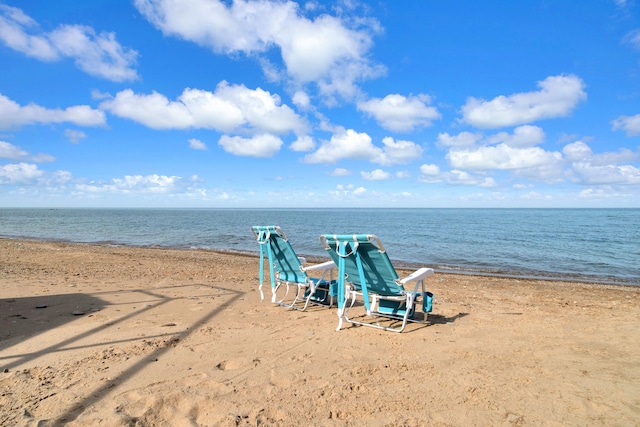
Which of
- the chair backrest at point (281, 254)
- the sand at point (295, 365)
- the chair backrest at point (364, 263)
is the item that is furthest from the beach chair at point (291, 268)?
the chair backrest at point (364, 263)

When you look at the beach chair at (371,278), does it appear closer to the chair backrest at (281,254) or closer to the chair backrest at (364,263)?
the chair backrest at (364,263)

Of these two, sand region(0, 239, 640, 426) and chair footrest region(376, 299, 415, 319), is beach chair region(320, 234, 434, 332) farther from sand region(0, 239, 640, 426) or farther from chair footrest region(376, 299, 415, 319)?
sand region(0, 239, 640, 426)

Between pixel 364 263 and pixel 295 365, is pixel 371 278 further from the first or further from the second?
pixel 295 365

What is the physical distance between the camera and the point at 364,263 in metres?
5.32

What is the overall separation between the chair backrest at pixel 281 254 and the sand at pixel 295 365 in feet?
1.99

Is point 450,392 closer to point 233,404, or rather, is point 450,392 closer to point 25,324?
point 233,404

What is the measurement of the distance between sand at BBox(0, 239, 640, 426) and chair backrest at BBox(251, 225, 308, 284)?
1.99 feet

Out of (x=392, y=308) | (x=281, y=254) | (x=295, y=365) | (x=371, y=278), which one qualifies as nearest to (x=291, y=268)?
(x=281, y=254)

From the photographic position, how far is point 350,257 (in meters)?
5.37

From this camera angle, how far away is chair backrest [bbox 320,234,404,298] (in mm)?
5066

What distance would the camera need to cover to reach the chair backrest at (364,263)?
5066mm

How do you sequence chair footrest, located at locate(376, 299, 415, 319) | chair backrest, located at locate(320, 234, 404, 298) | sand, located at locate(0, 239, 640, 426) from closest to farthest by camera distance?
sand, located at locate(0, 239, 640, 426)
chair backrest, located at locate(320, 234, 404, 298)
chair footrest, located at locate(376, 299, 415, 319)

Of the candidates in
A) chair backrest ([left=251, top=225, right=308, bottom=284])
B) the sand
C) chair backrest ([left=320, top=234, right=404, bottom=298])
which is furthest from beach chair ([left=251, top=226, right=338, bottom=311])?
chair backrest ([left=320, top=234, right=404, bottom=298])

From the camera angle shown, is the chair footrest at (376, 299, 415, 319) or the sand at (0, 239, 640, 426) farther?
the chair footrest at (376, 299, 415, 319)
